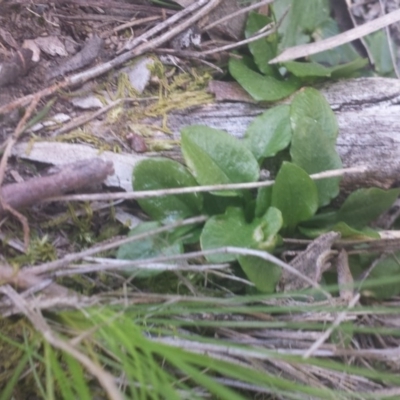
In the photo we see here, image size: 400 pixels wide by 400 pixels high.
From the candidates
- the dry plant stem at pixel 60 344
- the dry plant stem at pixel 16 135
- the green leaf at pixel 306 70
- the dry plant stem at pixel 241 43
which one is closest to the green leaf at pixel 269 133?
the green leaf at pixel 306 70

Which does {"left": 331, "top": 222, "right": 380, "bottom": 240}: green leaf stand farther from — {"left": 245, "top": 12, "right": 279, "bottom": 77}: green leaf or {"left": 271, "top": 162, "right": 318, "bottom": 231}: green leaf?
{"left": 245, "top": 12, "right": 279, "bottom": 77}: green leaf

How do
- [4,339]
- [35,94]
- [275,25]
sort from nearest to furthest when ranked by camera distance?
[4,339] < [35,94] < [275,25]

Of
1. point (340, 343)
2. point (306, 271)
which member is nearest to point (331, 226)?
point (306, 271)

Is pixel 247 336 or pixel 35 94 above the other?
pixel 35 94

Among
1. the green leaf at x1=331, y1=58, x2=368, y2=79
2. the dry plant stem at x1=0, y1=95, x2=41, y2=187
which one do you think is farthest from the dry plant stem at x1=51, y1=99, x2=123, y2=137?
the green leaf at x1=331, y1=58, x2=368, y2=79

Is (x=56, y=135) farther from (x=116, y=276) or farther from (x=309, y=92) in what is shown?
(x=309, y=92)
